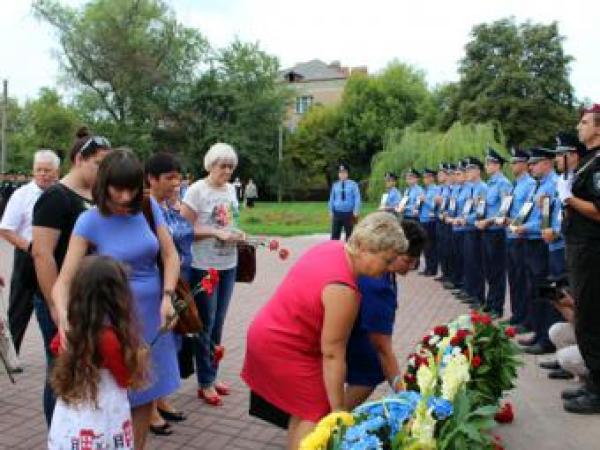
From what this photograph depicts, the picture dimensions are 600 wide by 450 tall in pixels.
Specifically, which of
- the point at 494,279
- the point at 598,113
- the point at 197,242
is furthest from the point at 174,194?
the point at 494,279

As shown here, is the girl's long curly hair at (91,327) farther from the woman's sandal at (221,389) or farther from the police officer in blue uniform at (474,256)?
the police officer in blue uniform at (474,256)

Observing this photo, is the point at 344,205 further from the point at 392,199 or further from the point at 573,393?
the point at 573,393

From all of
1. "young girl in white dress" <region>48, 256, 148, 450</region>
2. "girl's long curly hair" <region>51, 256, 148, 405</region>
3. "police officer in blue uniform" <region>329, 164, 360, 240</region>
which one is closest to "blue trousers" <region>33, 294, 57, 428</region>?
"young girl in white dress" <region>48, 256, 148, 450</region>

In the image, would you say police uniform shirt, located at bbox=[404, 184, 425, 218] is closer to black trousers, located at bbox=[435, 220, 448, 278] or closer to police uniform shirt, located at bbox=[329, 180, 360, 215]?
black trousers, located at bbox=[435, 220, 448, 278]

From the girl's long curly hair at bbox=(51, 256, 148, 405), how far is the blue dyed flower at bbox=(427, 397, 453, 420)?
1218 millimetres

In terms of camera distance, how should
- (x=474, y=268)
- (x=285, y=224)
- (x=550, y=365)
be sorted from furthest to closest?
(x=285, y=224), (x=474, y=268), (x=550, y=365)

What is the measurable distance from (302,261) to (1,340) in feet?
9.22

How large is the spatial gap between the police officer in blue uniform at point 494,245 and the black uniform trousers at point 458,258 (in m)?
1.26

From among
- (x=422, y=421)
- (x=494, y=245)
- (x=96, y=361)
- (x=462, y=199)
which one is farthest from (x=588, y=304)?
(x=462, y=199)

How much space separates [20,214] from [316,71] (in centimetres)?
7299

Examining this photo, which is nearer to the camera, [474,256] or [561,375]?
[561,375]

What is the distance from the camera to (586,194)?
4.82 meters

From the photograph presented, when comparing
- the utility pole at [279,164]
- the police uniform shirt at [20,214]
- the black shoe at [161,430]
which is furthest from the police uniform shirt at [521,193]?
the utility pole at [279,164]

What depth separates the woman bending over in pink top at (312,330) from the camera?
111 inches
